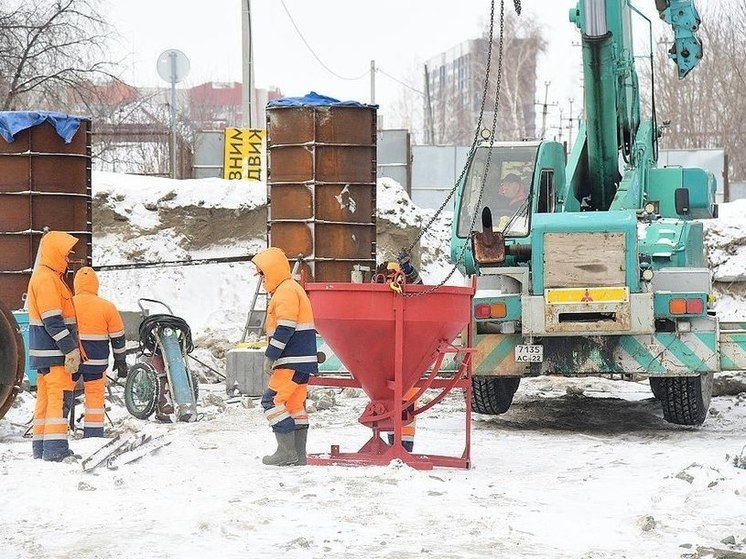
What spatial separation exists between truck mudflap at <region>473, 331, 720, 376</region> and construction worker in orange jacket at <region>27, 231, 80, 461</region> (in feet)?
11.6

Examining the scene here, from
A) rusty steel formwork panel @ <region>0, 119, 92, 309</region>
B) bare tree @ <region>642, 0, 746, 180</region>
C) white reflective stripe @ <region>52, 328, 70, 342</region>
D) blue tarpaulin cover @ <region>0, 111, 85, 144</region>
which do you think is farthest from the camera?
bare tree @ <region>642, 0, 746, 180</region>

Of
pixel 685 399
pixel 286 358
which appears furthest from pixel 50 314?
pixel 685 399

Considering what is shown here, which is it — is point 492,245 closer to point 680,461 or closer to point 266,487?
point 680,461

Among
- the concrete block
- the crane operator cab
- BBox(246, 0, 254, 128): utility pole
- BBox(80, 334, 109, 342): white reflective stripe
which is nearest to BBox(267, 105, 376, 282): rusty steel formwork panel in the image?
the concrete block

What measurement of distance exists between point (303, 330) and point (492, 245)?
9.07ft

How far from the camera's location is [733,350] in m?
10.6

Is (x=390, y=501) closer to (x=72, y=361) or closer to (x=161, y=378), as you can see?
(x=72, y=361)

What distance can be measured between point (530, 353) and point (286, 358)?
2.70m

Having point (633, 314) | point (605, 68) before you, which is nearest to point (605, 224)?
point (633, 314)

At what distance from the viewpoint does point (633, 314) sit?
34.0 feet

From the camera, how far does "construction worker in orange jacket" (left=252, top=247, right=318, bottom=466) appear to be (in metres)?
8.67

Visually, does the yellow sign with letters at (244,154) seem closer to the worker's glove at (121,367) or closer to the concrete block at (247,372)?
the concrete block at (247,372)

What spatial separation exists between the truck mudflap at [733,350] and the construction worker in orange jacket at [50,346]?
533cm

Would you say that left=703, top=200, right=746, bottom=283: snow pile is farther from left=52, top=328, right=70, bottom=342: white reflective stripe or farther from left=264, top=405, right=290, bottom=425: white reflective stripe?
left=52, top=328, right=70, bottom=342: white reflective stripe
